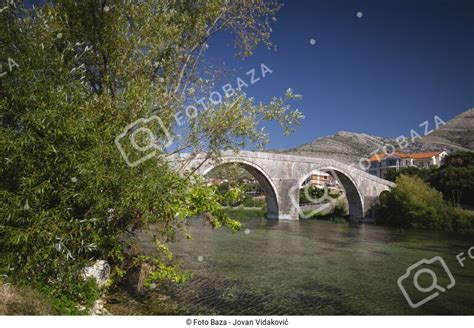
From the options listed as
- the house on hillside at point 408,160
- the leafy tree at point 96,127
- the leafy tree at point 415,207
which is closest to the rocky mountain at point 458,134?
the house on hillside at point 408,160

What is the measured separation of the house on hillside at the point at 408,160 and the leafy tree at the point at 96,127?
5290 cm

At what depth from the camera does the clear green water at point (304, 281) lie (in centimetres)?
659

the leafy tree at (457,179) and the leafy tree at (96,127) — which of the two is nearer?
the leafy tree at (96,127)

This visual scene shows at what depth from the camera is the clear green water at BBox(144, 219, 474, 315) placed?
659cm

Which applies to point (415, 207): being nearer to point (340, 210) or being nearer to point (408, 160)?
point (340, 210)

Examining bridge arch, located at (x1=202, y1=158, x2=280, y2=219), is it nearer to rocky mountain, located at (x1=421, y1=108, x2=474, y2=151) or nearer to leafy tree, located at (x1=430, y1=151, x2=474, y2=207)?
leafy tree, located at (x1=430, y1=151, x2=474, y2=207)

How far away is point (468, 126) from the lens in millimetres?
73875

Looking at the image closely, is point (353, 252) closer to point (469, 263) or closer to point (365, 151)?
point (469, 263)

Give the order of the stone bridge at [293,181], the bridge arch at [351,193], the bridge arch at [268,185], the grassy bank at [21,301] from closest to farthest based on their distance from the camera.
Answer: the grassy bank at [21,301], the bridge arch at [268,185], the stone bridge at [293,181], the bridge arch at [351,193]

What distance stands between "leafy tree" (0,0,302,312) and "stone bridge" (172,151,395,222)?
22267 mm

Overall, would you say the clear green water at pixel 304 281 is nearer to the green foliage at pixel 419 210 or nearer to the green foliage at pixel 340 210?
the green foliage at pixel 419 210

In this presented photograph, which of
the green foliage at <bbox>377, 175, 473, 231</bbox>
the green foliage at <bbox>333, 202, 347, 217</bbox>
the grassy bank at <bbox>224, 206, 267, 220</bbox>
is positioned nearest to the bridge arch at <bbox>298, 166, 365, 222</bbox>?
the green foliage at <bbox>333, 202, 347, 217</bbox>

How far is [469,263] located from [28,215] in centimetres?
1249
